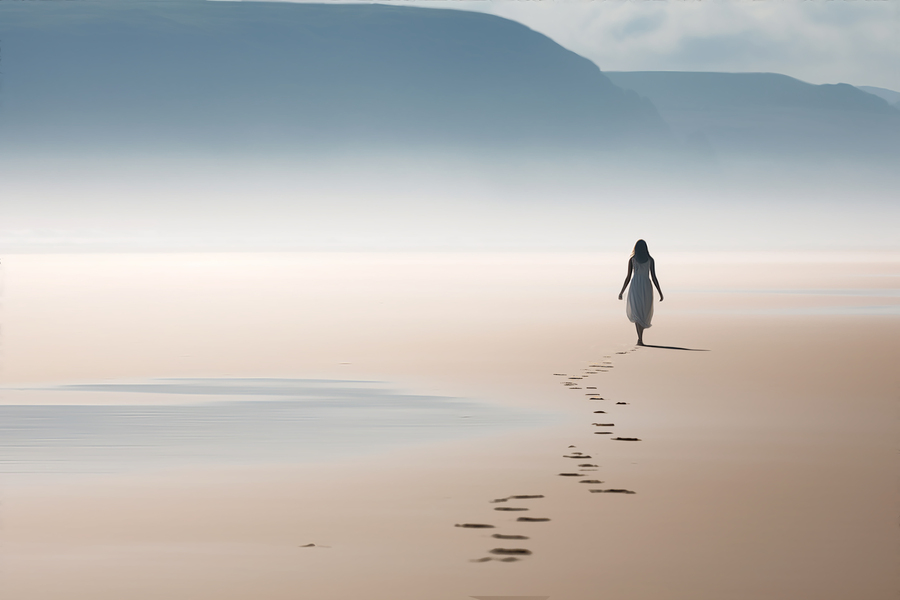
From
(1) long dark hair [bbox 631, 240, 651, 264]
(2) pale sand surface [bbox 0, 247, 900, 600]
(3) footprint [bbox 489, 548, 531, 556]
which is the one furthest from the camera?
(1) long dark hair [bbox 631, 240, 651, 264]

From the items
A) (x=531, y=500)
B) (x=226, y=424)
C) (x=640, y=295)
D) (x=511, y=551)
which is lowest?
(x=511, y=551)

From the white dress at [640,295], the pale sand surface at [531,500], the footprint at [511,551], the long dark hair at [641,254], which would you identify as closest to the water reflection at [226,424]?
the pale sand surface at [531,500]

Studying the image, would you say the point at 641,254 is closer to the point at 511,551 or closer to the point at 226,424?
the point at 226,424

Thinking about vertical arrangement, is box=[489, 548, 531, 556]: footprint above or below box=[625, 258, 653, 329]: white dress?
below

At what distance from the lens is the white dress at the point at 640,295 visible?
15.7 m

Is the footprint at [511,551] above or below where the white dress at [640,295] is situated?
below

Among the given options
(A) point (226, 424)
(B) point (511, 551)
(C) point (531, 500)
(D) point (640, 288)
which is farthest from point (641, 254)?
(B) point (511, 551)

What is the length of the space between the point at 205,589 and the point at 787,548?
2.66 m

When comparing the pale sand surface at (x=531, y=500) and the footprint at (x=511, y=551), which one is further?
the footprint at (x=511, y=551)

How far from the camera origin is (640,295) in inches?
619

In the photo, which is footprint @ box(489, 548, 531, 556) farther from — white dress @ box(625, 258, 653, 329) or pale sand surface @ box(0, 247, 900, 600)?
white dress @ box(625, 258, 653, 329)

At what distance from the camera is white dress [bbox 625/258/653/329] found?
51.5 ft

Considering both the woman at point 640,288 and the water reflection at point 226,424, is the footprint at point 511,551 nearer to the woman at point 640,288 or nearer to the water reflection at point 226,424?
the water reflection at point 226,424

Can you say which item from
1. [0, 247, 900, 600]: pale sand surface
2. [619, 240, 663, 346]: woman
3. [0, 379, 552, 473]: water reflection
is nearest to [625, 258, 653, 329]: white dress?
[619, 240, 663, 346]: woman
